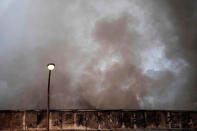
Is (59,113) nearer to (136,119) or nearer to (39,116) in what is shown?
(39,116)

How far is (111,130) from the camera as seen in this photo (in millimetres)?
18281

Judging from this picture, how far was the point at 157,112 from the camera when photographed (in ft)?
63.1

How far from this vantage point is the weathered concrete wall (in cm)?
1742

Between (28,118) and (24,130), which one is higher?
(28,118)

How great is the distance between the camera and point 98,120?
1830 centimetres

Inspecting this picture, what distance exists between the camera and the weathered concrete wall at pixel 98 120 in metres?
17.4

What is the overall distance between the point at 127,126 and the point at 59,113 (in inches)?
285

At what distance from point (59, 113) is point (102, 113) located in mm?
4442

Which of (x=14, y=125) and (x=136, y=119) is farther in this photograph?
(x=136, y=119)

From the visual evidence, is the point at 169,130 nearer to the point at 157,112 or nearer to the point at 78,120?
the point at 157,112

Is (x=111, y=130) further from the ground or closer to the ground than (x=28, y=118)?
closer to the ground

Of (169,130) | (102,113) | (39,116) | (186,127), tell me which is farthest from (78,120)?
(186,127)

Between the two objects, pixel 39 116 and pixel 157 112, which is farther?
pixel 157 112

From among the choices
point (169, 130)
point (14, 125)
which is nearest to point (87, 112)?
point (14, 125)
